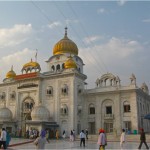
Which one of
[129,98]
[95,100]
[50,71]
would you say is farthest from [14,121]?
[129,98]

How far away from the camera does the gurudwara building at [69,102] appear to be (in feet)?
110

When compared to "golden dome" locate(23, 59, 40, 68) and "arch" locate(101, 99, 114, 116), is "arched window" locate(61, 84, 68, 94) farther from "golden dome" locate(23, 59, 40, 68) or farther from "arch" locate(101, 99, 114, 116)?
"golden dome" locate(23, 59, 40, 68)

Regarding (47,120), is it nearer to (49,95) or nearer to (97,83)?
(49,95)

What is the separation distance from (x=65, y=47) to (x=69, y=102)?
10753 mm

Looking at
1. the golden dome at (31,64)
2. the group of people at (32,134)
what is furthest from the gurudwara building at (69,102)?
the golden dome at (31,64)

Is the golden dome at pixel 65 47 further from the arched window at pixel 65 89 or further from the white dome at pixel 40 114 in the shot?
the white dome at pixel 40 114

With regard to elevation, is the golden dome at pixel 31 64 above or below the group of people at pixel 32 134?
above

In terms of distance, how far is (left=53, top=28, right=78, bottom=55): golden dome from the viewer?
40.8m

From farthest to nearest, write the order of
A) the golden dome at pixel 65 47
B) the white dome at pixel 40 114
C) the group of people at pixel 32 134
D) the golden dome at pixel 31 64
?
the golden dome at pixel 31 64, the golden dome at pixel 65 47, the white dome at pixel 40 114, the group of people at pixel 32 134

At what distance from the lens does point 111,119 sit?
3412 centimetres

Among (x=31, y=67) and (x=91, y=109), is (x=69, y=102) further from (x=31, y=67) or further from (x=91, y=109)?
(x=31, y=67)

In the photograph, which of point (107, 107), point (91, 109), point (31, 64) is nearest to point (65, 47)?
point (31, 64)

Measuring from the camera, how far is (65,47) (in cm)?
4094

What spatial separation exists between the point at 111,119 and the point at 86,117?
3.98m
